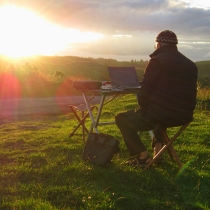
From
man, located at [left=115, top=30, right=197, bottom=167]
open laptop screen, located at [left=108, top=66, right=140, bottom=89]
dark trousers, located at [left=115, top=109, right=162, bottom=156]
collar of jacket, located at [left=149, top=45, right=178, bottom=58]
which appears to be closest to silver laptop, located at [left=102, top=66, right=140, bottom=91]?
open laptop screen, located at [left=108, top=66, right=140, bottom=89]

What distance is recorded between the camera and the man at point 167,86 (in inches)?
209

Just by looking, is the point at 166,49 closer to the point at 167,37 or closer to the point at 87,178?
the point at 167,37

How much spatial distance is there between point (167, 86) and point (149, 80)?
28cm

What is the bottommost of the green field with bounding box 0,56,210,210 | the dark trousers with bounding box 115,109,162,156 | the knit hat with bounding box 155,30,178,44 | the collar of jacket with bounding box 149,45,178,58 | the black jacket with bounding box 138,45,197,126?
the green field with bounding box 0,56,210,210

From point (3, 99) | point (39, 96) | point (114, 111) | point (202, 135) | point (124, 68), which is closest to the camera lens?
point (124, 68)

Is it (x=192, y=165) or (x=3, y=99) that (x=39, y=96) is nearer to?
(x=3, y=99)

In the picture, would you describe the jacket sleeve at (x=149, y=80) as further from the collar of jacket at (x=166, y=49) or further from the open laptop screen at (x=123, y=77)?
the open laptop screen at (x=123, y=77)

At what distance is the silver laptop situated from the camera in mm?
6582

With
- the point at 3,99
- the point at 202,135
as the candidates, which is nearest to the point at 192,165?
the point at 202,135

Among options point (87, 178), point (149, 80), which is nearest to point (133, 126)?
point (149, 80)

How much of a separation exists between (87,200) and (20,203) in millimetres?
786

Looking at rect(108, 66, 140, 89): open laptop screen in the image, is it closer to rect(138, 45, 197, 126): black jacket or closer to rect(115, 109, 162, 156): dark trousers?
rect(115, 109, 162, 156): dark trousers

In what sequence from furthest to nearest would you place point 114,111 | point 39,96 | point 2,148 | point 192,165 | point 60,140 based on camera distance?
1. point 39,96
2. point 114,111
3. point 60,140
4. point 2,148
5. point 192,165

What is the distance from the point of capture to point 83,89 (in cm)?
701
